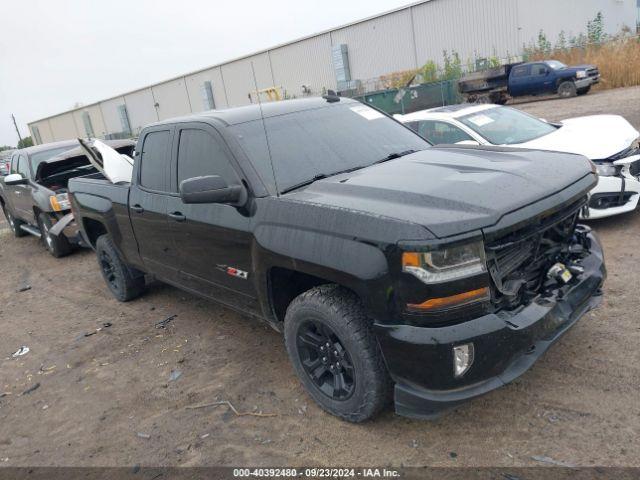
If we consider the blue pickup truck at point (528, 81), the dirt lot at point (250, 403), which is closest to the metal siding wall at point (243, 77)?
the blue pickup truck at point (528, 81)

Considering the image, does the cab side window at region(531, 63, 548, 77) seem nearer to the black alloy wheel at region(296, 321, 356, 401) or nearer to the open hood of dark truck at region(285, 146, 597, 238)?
the open hood of dark truck at region(285, 146, 597, 238)

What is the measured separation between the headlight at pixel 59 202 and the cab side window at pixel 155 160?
13.2ft

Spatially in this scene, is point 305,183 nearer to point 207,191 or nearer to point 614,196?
point 207,191

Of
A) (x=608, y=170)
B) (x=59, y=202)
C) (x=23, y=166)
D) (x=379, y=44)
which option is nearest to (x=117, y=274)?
(x=59, y=202)

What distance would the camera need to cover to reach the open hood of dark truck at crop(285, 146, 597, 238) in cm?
259

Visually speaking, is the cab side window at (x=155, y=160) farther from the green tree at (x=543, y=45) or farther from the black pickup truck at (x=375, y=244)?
the green tree at (x=543, y=45)

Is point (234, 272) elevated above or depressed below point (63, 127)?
below

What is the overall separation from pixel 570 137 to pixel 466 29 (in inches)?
1151

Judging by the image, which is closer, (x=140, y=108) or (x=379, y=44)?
(x=379, y=44)

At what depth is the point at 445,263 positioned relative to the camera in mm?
2514

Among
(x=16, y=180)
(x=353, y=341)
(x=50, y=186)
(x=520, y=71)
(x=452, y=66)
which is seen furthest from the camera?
(x=452, y=66)

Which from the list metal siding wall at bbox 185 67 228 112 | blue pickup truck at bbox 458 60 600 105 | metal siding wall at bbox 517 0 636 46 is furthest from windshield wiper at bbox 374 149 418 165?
metal siding wall at bbox 185 67 228 112

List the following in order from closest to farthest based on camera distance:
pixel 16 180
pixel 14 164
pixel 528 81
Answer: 1. pixel 16 180
2. pixel 14 164
3. pixel 528 81

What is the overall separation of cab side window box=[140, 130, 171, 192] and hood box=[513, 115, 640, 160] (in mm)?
4054
